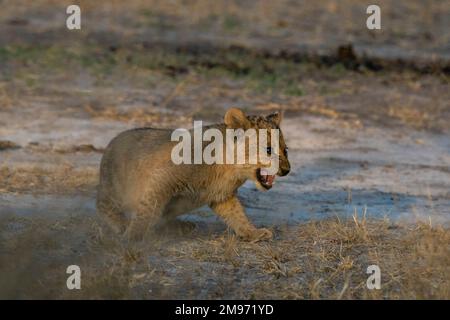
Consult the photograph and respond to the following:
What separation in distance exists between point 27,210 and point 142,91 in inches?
196

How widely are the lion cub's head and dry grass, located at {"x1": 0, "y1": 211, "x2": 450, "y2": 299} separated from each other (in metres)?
0.46

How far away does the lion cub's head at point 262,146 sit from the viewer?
6.82m

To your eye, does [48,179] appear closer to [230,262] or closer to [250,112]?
[230,262]

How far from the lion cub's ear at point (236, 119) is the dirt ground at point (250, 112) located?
75 cm

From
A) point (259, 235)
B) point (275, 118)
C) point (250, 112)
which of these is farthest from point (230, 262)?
point (250, 112)

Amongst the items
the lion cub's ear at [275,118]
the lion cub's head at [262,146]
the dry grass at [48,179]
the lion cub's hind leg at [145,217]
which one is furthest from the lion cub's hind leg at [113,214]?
the lion cub's ear at [275,118]

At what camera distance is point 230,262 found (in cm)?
647

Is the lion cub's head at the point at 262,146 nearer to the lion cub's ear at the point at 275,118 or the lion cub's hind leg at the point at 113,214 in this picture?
the lion cub's ear at the point at 275,118

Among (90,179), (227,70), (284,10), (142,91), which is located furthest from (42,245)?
(284,10)

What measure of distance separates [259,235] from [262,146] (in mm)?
644

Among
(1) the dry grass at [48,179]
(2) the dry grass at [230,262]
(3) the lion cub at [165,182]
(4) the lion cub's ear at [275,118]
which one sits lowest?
(2) the dry grass at [230,262]

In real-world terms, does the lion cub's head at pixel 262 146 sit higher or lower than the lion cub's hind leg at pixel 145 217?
higher

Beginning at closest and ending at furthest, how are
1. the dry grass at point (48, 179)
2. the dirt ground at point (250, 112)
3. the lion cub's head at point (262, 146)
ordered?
the dirt ground at point (250, 112)
the lion cub's head at point (262, 146)
the dry grass at point (48, 179)

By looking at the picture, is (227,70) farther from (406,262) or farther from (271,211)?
(406,262)
